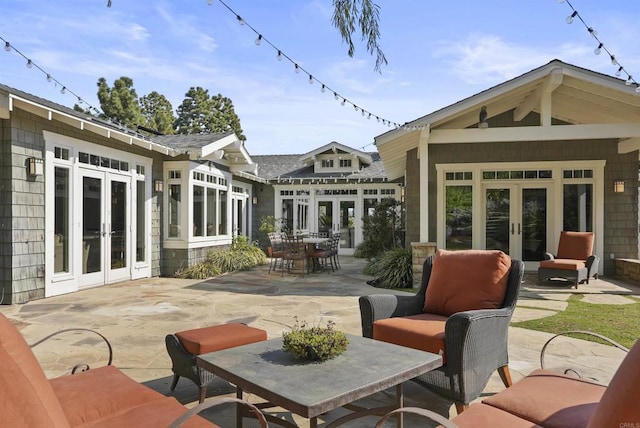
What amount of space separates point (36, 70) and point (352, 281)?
6.49m

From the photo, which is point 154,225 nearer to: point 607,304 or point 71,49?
point 71,49

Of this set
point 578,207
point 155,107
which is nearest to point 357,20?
point 578,207

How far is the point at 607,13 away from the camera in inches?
197

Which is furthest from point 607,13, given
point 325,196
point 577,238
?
point 325,196

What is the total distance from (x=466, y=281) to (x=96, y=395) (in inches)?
111

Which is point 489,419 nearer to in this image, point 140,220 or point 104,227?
point 104,227

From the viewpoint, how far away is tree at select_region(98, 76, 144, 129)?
2611 cm

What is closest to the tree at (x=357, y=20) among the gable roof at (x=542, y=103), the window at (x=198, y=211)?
the gable roof at (x=542, y=103)

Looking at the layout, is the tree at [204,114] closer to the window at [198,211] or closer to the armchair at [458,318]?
the window at [198,211]

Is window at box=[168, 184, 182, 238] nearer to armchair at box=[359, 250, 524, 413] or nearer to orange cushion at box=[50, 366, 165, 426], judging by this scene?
armchair at box=[359, 250, 524, 413]

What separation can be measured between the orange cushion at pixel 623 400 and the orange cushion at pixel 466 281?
2017mm

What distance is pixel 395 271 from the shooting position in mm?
8617

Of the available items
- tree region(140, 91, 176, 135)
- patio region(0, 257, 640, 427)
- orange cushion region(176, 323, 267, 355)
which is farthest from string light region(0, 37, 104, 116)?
tree region(140, 91, 176, 135)

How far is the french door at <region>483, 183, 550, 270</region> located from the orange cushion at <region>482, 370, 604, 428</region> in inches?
317
